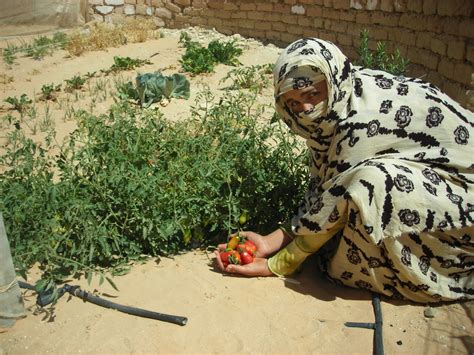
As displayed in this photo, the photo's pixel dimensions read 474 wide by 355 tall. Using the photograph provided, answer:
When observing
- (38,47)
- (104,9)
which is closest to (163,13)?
(104,9)

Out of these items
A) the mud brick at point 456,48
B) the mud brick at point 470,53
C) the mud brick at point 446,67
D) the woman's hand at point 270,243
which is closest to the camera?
the woman's hand at point 270,243

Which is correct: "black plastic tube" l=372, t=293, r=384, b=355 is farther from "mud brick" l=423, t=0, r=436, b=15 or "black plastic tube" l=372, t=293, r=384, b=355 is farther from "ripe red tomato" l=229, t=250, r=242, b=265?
"mud brick" l=423, t=0, r=436, b=15

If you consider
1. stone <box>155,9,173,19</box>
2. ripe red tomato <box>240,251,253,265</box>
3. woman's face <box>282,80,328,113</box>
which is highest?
woman's face <box>282,80,328,113</box>

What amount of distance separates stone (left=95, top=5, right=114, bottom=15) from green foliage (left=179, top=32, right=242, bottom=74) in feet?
11.0

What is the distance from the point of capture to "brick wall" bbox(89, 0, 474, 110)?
17.3 feet

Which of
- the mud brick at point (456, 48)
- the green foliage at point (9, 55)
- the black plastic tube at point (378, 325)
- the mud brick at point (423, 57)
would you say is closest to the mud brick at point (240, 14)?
the mud brick at point (423, 57)

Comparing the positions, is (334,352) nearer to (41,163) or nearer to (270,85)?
(41,163)

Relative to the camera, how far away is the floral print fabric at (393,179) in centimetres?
236

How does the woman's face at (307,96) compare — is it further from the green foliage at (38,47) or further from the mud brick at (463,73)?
the green foliage at (38,47)

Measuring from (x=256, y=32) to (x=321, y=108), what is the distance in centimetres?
727

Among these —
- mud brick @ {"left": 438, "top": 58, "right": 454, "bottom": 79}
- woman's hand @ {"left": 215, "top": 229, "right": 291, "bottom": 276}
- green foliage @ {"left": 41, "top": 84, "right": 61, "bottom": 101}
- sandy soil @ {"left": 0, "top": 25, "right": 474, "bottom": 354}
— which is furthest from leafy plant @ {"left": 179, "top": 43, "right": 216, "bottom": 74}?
woman's hand @ {"left": 215, "top": 229, "right": 291, "bottom": 276}

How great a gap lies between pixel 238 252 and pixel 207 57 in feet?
17.3

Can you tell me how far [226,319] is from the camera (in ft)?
8.48

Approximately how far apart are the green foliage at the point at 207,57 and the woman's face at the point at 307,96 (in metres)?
4.97
